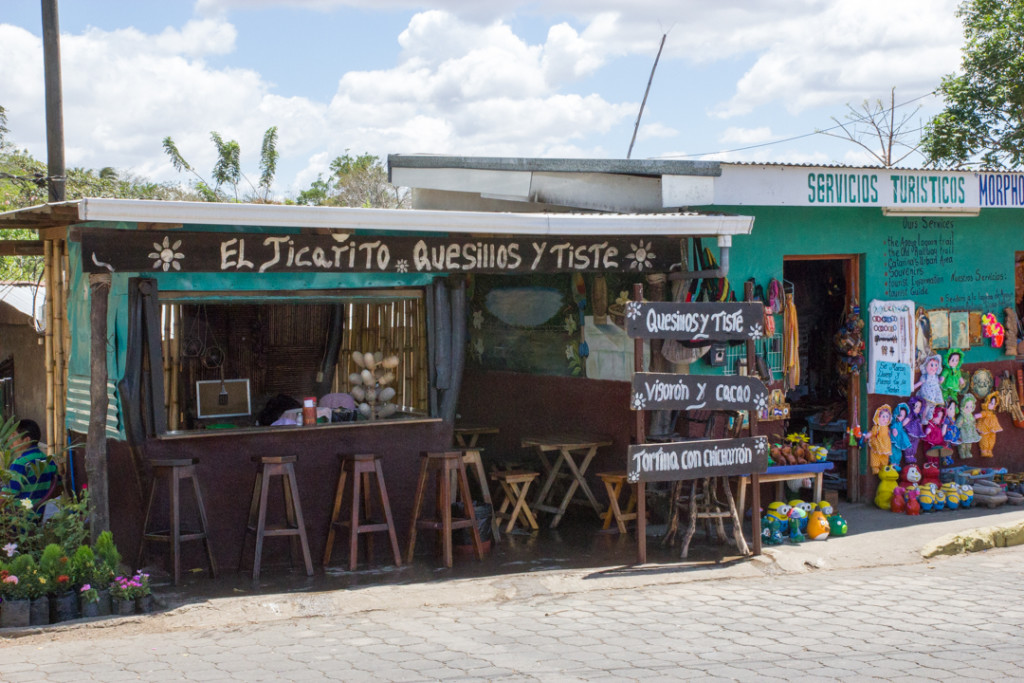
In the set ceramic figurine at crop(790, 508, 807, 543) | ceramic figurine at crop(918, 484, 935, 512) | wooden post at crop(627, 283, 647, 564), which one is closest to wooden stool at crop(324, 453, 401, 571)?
wooden post at crop(627, 283, 647, 564)

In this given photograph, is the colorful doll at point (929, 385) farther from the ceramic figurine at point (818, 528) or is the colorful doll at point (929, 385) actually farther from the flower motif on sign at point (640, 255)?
the flower motif on sign at point (640, 255)

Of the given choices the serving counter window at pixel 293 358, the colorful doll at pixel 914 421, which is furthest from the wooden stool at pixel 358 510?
the colorful doll at pixel 914 421

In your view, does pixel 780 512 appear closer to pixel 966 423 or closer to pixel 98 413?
pixel 966 423

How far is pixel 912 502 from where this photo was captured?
34.0 ft

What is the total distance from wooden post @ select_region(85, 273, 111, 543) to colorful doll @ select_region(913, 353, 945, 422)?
25.2 feet

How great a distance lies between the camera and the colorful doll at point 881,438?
419 inches

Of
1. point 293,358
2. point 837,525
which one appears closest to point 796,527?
point 837,525

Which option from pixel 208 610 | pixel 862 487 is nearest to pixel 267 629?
pixel 208 610

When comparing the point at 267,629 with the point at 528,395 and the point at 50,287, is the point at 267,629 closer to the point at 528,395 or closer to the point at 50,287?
the point at 50,287

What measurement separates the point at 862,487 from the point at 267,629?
6599 millimetres

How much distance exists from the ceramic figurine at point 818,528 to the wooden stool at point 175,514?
5045 millimetres

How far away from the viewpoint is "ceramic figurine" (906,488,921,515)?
10344mm

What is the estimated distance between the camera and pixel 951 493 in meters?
10.7

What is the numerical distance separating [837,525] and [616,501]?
197cm
